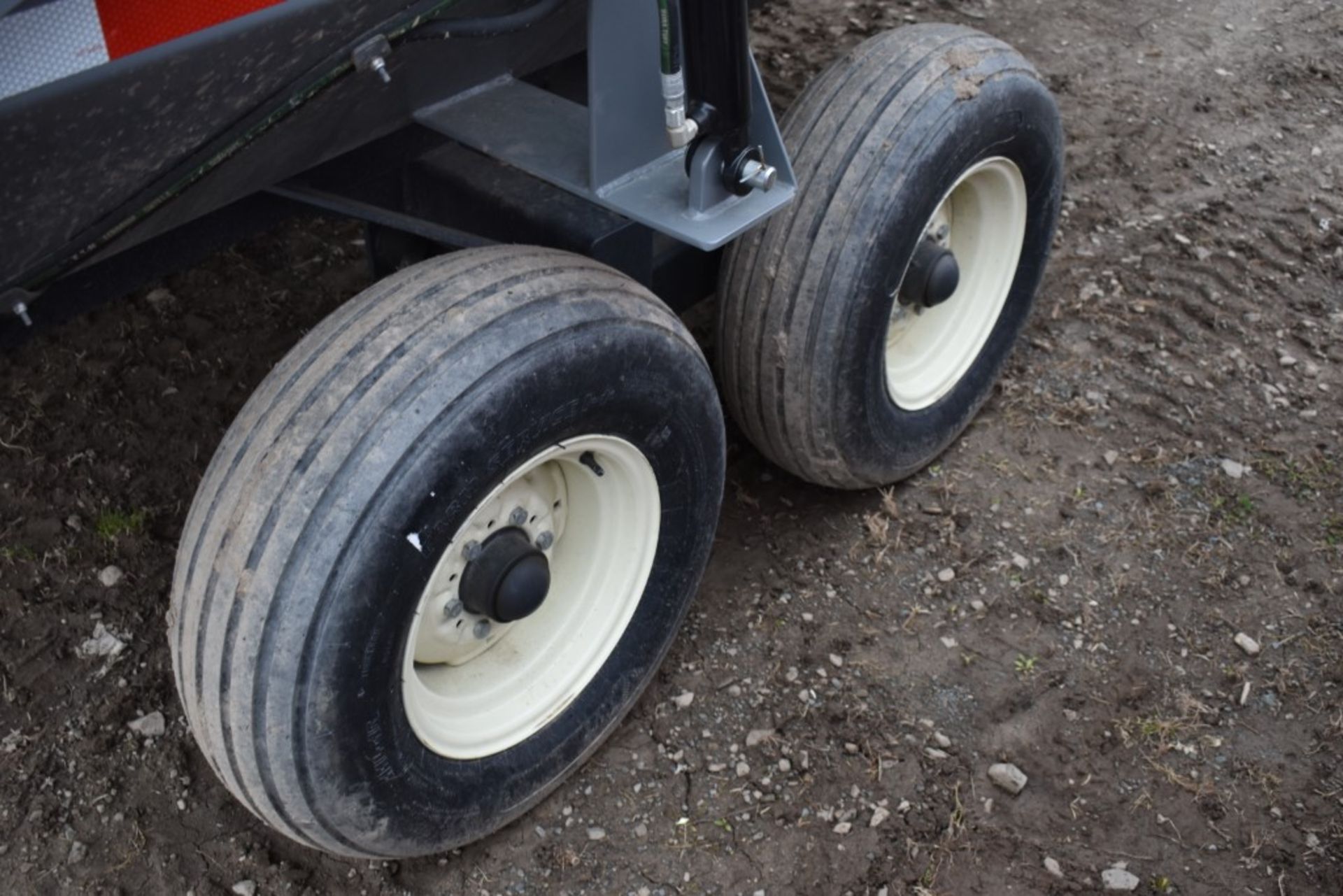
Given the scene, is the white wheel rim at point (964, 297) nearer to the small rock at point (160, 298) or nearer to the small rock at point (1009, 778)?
the small rock at point (1009, 778)

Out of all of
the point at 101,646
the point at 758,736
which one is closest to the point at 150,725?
the point at 101,646

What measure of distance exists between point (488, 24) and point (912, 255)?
107 centimetres

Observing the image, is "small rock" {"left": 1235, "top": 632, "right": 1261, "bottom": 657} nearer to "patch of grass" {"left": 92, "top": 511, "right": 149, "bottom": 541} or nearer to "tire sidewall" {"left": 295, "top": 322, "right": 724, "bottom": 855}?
"tire sidewall" {"left": 295, "top": 322, "right": 724, "bottom": 855}

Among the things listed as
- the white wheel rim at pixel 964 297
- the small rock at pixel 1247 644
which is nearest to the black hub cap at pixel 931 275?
the white wheel rim at pixel 964 297

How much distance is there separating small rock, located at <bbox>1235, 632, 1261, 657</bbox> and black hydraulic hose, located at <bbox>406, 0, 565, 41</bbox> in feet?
6.18

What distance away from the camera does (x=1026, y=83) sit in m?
2.77

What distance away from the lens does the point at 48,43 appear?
154 centimetres

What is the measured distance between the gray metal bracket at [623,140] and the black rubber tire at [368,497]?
15 centimetres

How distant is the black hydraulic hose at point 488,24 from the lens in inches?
77.9

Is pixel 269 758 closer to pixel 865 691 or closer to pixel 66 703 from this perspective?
pixel 66 703

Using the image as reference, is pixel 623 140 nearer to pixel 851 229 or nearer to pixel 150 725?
pixel 851 229

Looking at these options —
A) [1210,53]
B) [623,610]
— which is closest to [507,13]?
[623,610]

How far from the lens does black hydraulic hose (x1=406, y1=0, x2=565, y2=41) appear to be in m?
1.98

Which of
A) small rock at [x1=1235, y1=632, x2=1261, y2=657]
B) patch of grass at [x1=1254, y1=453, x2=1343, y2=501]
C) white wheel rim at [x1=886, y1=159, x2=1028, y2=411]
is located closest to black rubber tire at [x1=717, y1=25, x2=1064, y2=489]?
white wheel rim at [x1=886, y1=159, x2=1028, y2=411]
